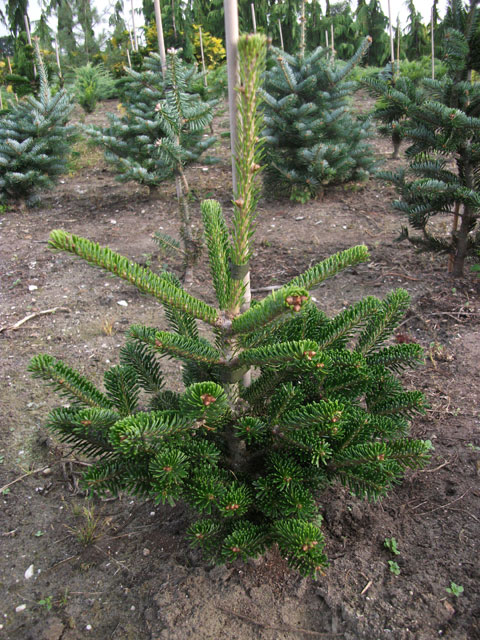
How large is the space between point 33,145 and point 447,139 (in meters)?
5.30

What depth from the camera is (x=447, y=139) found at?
12.2ft

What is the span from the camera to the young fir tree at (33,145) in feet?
21.3

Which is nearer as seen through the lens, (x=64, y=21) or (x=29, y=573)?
(x=29, y=573)

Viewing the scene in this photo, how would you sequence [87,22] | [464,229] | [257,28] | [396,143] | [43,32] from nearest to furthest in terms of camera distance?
[464,229]
[396,143]
[257,28]
[43,32]
[87,22]

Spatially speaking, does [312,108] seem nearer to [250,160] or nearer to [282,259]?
[282,259]

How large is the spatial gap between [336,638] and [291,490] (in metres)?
0.55

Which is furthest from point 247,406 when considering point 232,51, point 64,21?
point 64,21

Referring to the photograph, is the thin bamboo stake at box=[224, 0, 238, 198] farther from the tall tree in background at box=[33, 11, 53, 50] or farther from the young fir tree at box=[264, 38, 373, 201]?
the tall tree in background at box=[33, 11, 53, 50]

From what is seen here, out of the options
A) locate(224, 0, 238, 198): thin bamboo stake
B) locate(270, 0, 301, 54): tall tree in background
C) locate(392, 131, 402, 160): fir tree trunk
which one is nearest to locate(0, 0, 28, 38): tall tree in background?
locate(270, 0, 301, 54): tall tree in background

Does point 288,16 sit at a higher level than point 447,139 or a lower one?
higher

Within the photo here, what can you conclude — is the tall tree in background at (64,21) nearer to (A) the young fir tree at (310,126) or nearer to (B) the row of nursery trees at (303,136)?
(B) the row of nursery trees at (303,136)

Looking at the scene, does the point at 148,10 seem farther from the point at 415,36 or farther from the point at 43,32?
the point at 415,36

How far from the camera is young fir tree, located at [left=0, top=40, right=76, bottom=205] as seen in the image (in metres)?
6.50

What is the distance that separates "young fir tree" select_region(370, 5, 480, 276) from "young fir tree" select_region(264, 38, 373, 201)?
1.92 meters
